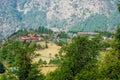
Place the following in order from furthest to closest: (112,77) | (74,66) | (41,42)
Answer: (41,42) → (74,66) → (112,77)

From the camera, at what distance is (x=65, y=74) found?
1332 inches

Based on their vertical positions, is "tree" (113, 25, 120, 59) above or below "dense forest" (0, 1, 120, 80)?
above

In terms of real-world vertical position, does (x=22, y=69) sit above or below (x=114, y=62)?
below

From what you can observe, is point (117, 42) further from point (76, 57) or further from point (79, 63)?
point (76, 57)

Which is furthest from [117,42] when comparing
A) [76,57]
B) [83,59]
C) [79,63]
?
[76,57]

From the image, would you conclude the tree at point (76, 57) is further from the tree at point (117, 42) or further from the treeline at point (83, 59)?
the tree at point (117, 42)

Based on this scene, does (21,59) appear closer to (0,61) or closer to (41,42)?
(0,61)

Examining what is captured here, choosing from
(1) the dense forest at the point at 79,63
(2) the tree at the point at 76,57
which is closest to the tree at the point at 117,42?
(1) the dense forest at the point at 79,63

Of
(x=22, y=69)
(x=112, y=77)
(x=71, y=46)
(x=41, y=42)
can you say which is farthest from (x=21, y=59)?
(x=41, y=42)

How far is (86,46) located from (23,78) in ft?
25.2

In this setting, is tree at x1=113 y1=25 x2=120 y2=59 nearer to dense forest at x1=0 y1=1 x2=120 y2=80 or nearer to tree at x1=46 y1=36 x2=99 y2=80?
dense forest at x1=0 y1=1 x2=120 y2=80

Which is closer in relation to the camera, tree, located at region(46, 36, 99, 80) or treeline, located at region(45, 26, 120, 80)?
treeline, located at region(45, 26, 120, 80)

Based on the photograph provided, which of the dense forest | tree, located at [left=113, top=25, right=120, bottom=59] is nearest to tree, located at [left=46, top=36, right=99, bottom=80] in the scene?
the dense forest

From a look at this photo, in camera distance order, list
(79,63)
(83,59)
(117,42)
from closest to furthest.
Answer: (117,42) → (79,63) → (83,59)
